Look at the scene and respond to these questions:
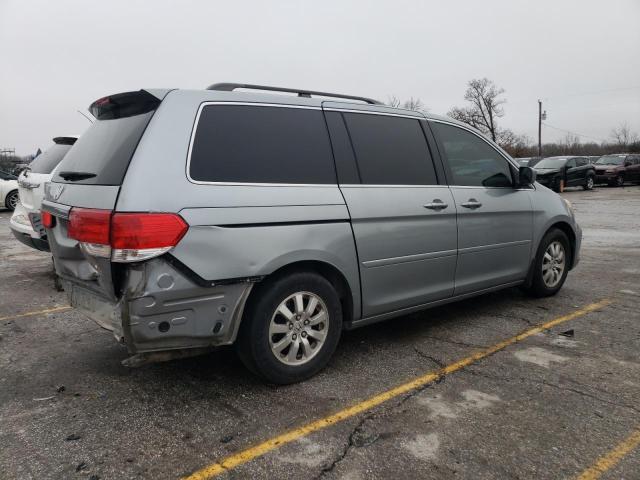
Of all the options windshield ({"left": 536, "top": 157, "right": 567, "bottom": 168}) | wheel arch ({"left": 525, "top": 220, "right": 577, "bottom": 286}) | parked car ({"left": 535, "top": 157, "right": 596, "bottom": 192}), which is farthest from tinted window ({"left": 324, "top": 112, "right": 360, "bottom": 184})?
windshield ({"left": 536, "top": 157, "right": 567, "bottom": 168})

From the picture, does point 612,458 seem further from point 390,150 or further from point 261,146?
point 261,146

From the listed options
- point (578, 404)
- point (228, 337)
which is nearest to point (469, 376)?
point (578, 404)

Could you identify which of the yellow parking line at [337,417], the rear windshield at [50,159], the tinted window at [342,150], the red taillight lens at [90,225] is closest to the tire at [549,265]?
the yellow parking line at [337,417]

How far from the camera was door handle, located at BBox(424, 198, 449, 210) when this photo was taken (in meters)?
3.96

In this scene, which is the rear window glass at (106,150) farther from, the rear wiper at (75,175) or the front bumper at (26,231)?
the front bumper at (26,231)

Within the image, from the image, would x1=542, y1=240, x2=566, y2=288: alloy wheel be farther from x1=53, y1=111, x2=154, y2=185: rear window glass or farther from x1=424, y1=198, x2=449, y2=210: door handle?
x1=53, y1=111, x2=154, y2=185: rear window glass

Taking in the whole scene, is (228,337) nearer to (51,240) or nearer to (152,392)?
(152,392)

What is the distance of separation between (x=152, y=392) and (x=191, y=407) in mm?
364

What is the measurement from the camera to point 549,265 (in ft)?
17.3

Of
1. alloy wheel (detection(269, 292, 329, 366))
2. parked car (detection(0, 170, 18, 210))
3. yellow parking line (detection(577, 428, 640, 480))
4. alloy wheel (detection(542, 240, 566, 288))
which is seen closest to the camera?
yellow parking line (detection(577, 428, 640, 480))

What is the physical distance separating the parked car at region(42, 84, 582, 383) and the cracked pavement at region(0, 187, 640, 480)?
1.09 feet

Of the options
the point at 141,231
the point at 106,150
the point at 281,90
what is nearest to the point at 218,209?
the point at 141,231

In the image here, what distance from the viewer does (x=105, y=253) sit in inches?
109


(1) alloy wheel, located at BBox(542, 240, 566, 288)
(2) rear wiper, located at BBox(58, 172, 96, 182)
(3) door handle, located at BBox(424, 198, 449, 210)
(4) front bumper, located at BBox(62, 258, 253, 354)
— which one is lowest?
(1) alloy wheel, located at BBox(542, 240, 566, 288)
